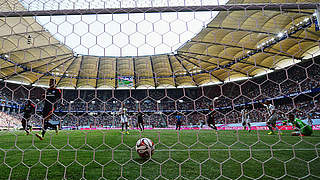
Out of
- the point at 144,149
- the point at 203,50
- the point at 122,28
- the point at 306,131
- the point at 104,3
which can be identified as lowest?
the point at 306,131

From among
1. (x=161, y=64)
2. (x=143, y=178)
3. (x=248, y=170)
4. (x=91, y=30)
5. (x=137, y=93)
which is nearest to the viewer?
(x=143, y=178)

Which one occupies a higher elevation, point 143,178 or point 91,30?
point 91,30

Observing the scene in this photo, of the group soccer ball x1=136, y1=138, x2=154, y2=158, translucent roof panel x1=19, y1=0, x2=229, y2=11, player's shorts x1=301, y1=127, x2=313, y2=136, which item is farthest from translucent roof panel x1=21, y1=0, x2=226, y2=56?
player's shorts x1=301, y1=127, x2=313, y2=136

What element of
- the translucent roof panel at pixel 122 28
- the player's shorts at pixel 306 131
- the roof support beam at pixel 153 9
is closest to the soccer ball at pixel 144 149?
the translucent roof panel at pixel 122 28

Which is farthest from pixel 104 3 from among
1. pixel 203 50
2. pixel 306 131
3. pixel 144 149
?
pixel 203 50

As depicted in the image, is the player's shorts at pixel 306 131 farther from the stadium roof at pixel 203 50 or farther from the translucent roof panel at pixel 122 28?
the translucent roof panel at pixel 122 28

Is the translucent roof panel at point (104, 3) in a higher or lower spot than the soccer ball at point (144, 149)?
higher

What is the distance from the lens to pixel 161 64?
22.7 metres

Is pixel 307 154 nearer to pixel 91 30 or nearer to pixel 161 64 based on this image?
pixel 91 30

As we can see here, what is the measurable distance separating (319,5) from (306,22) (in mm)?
11044

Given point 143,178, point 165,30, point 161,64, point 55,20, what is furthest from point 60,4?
point 161,64

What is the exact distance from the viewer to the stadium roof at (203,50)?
242 inches

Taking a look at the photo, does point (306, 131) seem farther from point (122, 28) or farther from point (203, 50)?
point (203, 50)

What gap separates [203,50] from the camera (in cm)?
1648
